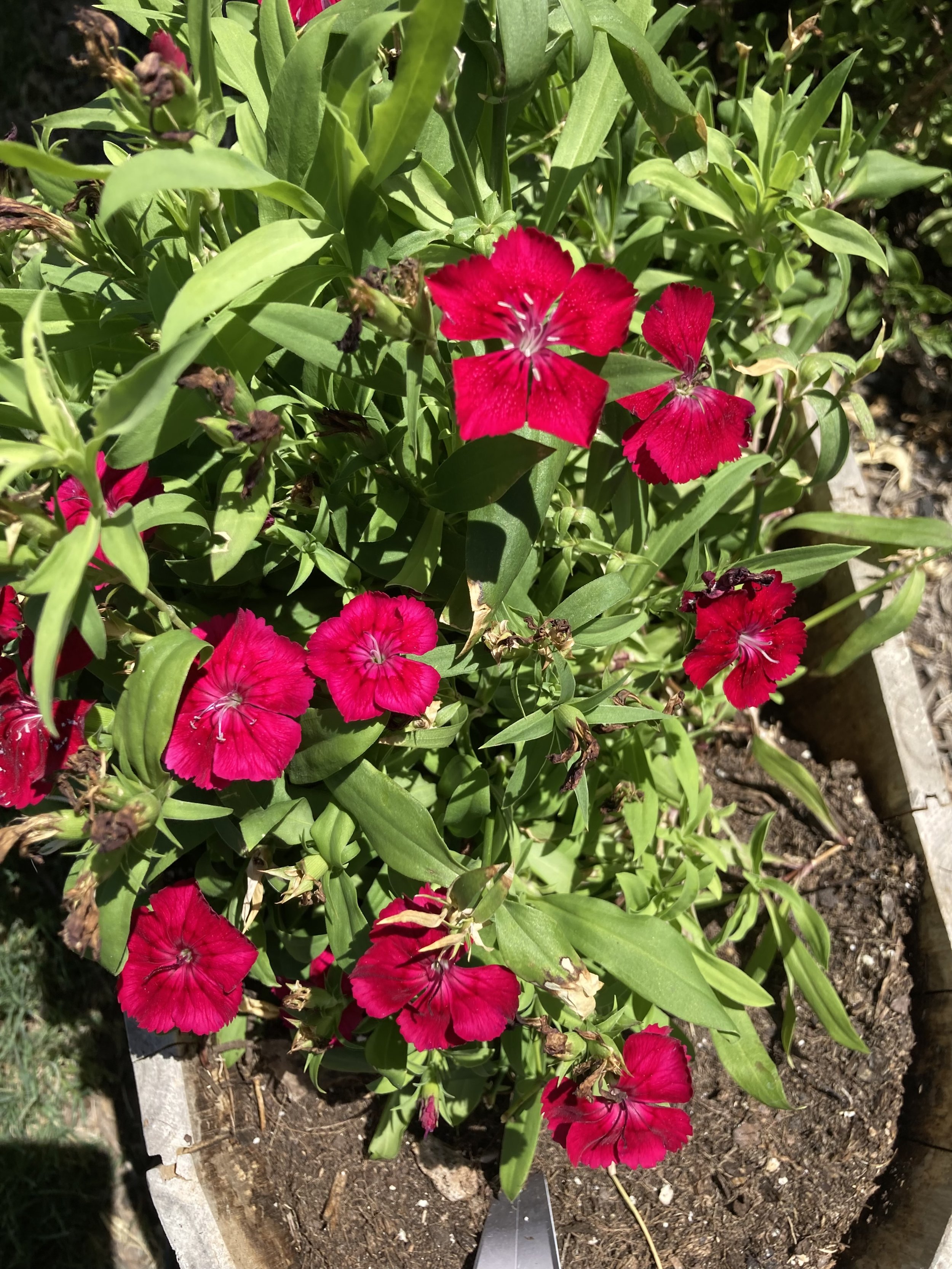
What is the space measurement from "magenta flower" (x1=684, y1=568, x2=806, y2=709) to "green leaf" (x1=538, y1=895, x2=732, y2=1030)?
37cm

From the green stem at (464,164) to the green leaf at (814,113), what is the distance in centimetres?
57

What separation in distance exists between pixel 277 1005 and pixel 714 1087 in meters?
0.89

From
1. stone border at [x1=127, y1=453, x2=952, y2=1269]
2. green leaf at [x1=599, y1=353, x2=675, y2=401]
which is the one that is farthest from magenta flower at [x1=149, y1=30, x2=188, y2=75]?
stone border at [x1=127, y1=453, x2=952, y2=1269]

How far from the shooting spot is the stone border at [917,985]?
1.66 metres

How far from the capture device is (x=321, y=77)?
1228 millimetres

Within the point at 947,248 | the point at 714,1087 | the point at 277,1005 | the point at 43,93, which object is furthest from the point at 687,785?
the point at 43,93

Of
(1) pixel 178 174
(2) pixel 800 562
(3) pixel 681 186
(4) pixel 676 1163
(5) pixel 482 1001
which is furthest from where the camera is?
(4) pixel 676 1163

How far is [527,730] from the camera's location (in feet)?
4.19

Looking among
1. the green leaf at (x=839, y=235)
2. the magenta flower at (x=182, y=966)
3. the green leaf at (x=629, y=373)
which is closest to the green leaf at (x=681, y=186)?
the green leaf at (x=839, y=235)

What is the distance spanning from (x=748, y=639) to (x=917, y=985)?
96 centimetres

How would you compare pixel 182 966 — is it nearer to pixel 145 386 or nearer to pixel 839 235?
pixel 145 386

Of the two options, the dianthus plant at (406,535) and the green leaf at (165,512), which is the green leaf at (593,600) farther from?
the green leaf at (165,512)

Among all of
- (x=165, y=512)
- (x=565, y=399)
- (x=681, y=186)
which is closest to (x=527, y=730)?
(x=565, y=399)

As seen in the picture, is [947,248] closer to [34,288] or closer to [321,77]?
[321,77]
